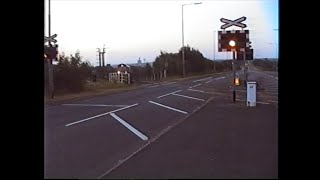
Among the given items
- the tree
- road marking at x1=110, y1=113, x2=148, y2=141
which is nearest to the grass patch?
the tree

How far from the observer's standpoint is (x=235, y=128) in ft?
40.4

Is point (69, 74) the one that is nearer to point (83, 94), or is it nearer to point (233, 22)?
point (83, 94)

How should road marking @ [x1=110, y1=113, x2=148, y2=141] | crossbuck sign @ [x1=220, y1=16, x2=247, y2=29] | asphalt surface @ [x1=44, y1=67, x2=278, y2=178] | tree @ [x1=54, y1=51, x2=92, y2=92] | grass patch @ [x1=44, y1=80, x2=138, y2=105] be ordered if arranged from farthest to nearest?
tree @ [x1=54, y1=51, x2=92, y2=92], grass patch @ [x1=44, y1=80, x2=138, y2=105], crossbuck sign @ [x1=220, y1=16, x2=247, y2=29], road marking @ [x1=110, y1=113, x2=148, y2=141], asphalt surface @ [x1=44, y1=67, x2=278, y2=178]

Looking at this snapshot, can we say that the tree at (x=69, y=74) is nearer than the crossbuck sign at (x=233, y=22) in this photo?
No

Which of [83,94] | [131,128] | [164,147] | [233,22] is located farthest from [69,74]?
[164,147]

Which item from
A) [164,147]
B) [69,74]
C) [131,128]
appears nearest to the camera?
[164,147]

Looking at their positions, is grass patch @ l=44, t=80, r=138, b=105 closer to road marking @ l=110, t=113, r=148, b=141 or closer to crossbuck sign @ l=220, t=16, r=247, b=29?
road marking @ l=110, t=113, r=148, b=141

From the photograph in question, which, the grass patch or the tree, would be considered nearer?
the grass patch

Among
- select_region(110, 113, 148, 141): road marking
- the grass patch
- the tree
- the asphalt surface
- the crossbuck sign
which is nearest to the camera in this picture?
the asphalt surface

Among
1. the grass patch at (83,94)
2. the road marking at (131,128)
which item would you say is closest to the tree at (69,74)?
the grass patch at (83,94)

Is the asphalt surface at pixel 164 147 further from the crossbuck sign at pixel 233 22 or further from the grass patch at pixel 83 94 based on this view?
the grass patch at pixel 83 94

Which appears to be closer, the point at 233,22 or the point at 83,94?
the point at 233,22
